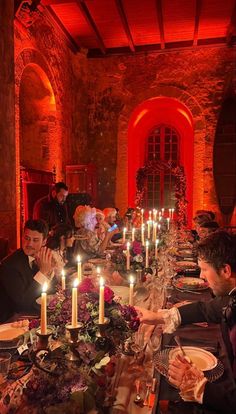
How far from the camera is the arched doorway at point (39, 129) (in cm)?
776

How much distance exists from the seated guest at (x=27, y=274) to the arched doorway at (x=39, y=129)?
195 inches

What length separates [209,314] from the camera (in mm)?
2057

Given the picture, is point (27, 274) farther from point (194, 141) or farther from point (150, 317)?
point (194, 141)

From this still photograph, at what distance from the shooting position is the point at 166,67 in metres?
9.55

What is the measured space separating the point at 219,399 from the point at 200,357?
0.33 meters

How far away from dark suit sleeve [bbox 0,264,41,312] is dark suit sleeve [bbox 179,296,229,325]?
981mm

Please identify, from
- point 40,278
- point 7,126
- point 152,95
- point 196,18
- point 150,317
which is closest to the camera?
point 150,317

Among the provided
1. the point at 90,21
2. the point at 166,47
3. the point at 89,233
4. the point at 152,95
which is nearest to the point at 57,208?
the point at 89,233

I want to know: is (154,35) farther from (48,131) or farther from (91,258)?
(91,258)

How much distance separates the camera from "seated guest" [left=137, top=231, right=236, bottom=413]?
51.8 inches

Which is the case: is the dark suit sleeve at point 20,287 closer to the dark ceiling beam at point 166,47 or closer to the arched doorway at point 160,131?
the arched doorway at point 160,131

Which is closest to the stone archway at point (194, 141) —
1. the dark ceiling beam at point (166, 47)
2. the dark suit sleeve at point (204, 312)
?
the dark ceiling beam at point (166, 47)

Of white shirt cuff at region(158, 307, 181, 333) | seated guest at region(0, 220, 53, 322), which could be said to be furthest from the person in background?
white shirt cuff at region(158, 307, 181, 333)

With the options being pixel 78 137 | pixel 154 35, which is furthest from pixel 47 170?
pixel 154 35
